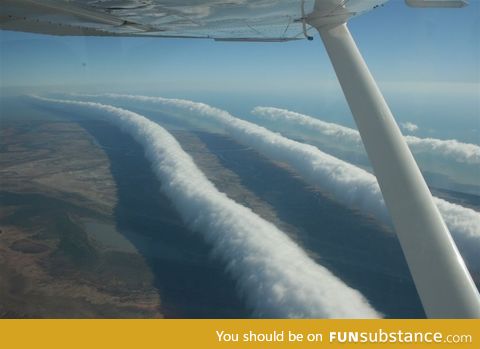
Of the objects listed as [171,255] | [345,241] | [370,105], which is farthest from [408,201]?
[345,241]

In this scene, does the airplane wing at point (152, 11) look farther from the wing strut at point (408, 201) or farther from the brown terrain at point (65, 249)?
the brown terrain at point (65, 249)

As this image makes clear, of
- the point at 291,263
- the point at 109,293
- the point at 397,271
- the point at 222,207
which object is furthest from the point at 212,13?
the point at 222,207

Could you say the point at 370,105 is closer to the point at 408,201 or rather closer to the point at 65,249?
the point at 408,201

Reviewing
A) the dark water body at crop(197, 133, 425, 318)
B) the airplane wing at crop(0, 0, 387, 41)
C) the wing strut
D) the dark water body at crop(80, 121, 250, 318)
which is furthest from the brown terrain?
the wing strut

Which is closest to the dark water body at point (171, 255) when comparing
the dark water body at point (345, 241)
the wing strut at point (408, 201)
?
the dark water body at point (345, 241)

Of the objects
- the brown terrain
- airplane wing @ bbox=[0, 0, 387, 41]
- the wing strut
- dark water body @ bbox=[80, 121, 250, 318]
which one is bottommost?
dark water body @ bbox=[80, 121, 250, 318]

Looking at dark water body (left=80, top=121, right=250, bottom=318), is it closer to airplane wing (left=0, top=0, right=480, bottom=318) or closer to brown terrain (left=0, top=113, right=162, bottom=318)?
brown terrain (left=0, top=113, right=162, bottom=318)
